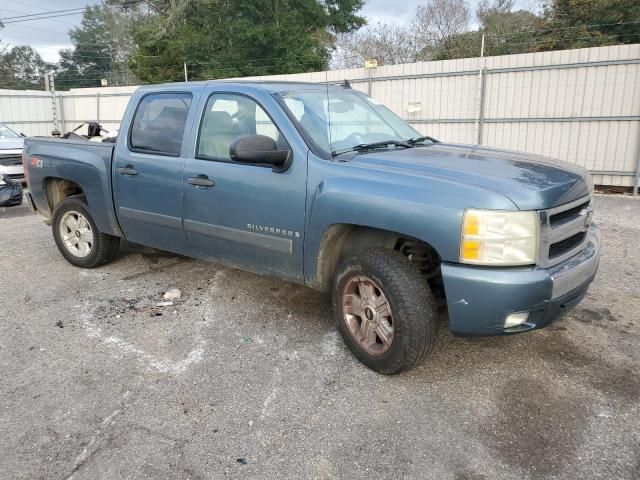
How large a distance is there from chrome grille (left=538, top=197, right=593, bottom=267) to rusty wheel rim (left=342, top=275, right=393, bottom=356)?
97cm

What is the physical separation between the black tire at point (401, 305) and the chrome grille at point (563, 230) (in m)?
0.70

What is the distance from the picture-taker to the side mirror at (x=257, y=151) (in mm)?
3371

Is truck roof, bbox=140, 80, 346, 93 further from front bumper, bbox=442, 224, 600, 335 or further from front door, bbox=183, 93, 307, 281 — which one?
front bumper, bbox=442, 224, 600, 335

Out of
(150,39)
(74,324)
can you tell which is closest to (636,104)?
(74,324)

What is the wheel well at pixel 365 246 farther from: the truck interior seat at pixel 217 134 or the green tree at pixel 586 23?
the green tree at pixel 586 23

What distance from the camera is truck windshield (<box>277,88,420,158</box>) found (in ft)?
12.0

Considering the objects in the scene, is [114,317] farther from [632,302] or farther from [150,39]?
[150,39]

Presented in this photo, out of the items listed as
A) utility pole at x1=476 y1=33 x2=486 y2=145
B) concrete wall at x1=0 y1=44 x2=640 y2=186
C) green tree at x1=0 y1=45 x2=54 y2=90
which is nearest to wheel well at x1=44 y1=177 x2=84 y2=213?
concrete wall at x1=0 y1=44 x2=640 y2=186

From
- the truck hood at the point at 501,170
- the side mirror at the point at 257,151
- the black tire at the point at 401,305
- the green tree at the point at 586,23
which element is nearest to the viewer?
the truck hood at the point at 501,170

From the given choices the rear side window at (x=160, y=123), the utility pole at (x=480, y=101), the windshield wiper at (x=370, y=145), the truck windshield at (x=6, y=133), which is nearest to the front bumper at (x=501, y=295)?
the windshield wiper at (x=370, y=145)

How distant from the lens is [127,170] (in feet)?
15.1

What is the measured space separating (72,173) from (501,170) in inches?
161

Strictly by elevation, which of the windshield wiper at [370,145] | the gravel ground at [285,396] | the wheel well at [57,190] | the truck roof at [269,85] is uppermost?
the truck roof at [269,85]

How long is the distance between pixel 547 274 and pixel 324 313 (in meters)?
2.01
